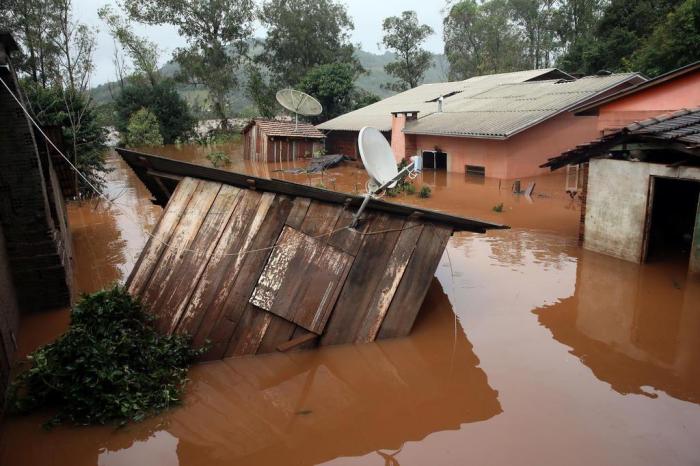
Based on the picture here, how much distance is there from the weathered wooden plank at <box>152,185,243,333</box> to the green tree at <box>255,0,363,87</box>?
40879 millimetres

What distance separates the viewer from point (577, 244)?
36.2 feet

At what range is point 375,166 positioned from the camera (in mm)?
6043

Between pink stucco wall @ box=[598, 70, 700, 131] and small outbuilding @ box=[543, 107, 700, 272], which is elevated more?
pink stucco wall @ box=[598, 70, 700, 131]

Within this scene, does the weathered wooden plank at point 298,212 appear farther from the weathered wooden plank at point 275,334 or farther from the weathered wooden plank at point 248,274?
the weathered wooden plank at point 275,334

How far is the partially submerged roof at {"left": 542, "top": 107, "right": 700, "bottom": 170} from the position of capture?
810 centimetres

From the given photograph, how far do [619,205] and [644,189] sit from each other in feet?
1.96

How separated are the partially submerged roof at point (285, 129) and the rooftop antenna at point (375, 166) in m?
21.3

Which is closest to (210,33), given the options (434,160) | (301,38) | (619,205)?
(301,38)

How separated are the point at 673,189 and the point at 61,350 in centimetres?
1223

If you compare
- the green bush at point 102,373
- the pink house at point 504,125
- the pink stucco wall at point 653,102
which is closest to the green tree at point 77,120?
the green bush at point 102,373

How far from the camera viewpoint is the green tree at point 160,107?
35.5 metres

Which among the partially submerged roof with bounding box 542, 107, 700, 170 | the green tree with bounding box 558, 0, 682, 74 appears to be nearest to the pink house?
the green tree with bounding box 558, 0, 682, 74

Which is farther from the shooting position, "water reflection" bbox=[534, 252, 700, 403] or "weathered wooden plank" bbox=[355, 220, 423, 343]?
"weathered wooden plank" bbox=[355, 220, 423, 343]

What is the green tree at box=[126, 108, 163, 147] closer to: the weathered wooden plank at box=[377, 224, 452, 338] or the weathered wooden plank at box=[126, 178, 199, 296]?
the weathered wooden plank at box=[126, 178, 199, 296]
